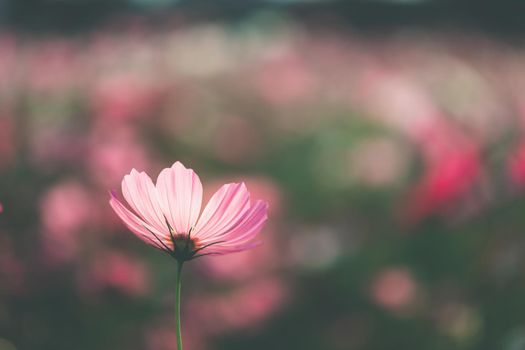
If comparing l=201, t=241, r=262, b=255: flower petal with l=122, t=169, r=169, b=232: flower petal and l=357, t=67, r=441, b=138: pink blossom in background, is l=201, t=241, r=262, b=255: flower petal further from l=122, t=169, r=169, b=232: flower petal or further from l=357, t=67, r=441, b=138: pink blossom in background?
l=357, t=67, r=441, b=138: pink blossom in background

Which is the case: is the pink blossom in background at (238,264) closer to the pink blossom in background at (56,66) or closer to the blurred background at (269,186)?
the blurred background at (269,186)

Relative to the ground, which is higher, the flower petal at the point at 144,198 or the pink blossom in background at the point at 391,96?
the pink blossom in background at the point at 391,96

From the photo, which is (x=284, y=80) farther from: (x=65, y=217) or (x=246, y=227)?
(x=246, y=227)

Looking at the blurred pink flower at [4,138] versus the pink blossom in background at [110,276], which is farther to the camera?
the blurred pink flower at [4,138]

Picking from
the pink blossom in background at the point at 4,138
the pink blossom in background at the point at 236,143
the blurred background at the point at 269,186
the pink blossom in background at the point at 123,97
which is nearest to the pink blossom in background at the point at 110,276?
the blurred background at the point at 269,186

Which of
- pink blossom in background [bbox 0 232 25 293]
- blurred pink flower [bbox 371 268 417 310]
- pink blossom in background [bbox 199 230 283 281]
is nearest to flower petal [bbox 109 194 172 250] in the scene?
pink blossom in background [bbox 0 232 25 293]

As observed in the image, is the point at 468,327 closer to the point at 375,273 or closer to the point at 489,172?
the point at 489,172

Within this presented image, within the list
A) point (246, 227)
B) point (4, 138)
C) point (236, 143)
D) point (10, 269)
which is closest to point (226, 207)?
point (246, 227)
